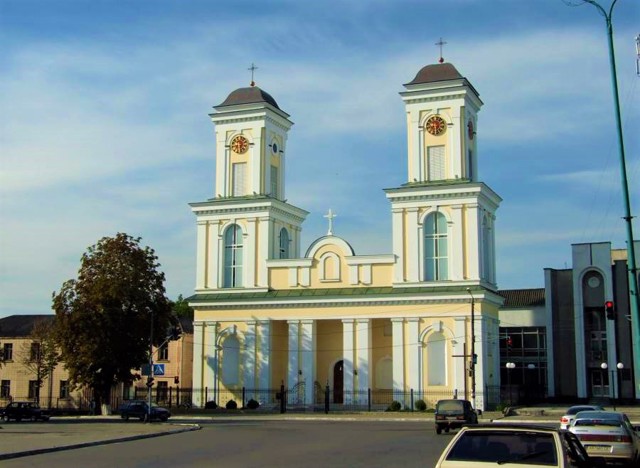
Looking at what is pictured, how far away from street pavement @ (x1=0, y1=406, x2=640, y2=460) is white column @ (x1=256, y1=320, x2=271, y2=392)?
146 inches

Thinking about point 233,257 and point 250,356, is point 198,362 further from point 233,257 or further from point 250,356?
point 233,257

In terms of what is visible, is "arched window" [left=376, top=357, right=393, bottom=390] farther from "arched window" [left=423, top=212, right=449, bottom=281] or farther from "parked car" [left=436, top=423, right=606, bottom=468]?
"parked car" [left=436, top=423, right=606, bottom=468]

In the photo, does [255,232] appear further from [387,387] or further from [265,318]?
[387,387]

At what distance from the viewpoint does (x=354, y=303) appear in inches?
2357

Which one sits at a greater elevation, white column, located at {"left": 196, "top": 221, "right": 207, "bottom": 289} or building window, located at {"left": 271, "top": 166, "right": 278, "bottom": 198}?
building window, located at {"left": 271, "top": 166, "right": 278, "bottom": 198}

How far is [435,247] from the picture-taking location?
59188mm

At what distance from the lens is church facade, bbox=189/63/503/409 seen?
5756cm

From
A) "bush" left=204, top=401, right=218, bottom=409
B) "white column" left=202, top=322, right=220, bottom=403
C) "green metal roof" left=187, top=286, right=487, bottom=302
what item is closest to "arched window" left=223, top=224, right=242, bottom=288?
"green metal roof" left=187, top=286, right=487, bottom=302

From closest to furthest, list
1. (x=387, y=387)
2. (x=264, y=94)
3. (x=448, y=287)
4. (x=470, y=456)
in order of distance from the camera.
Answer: (x=470, y=456), (x=448, y=287), (x=387, y=387), (x=264, y=94)

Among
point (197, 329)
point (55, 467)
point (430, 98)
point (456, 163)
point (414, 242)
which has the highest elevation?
point (430, 98)

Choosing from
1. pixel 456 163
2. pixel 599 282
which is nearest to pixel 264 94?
pixel 456 163

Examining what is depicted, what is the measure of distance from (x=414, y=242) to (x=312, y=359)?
34.5 feet

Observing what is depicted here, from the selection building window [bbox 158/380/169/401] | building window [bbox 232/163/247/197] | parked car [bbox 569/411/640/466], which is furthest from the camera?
building window [bbox 158/380/169/401]

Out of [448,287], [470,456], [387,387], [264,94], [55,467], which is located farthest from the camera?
[264,94]
